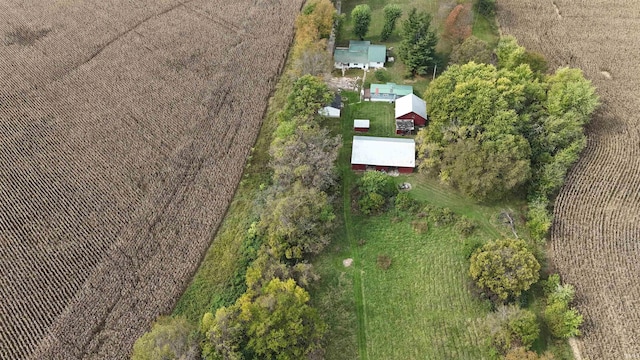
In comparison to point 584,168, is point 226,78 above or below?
above

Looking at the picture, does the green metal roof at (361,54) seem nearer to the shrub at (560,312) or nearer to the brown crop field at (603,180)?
the brown crop field at (603,180)

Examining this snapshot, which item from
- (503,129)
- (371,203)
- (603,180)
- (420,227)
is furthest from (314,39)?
(603,180)

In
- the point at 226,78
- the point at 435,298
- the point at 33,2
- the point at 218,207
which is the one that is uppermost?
the point at 33,2

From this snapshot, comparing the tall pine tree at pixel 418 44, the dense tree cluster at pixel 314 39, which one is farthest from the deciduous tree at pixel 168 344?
the tall pine tree at pixel 418 44

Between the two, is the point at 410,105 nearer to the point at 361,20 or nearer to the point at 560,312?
the point at 361,20

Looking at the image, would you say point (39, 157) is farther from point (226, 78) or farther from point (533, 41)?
point (533, 41)

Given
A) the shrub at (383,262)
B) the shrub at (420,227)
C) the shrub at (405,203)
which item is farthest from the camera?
the shrub at (405,203)

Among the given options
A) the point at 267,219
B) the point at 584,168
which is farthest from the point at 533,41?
the point at 267,219

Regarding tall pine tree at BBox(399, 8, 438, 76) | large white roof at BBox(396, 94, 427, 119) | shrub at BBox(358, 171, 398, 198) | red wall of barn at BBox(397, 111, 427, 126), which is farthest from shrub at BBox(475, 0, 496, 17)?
shrub at BBox(358, 171, 398, 198)

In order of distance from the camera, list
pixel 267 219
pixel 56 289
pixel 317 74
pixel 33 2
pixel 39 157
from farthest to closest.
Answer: pixel 33 2 < pixel 317 74 < pixel 39 157 < pixel 267 219 < pixel 56 289
